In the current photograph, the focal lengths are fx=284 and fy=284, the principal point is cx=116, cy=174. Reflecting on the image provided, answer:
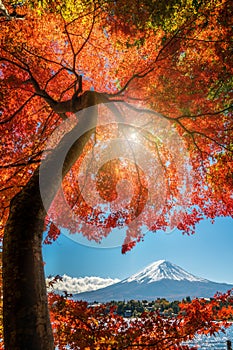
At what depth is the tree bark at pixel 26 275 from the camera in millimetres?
3135

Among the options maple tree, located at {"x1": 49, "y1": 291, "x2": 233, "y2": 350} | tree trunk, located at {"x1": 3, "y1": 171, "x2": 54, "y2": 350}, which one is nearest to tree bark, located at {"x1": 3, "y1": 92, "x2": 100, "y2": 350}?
tree trunk, located at {"x1": 3, "y1": 171, "x2": 54, "y2": 350}

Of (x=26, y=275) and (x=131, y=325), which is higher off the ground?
(x=26, y=275)

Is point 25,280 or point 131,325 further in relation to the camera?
point 131,325

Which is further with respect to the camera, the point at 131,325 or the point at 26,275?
the point at 131,325

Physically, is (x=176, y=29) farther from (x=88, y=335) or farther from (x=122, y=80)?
(x=88, y=335)

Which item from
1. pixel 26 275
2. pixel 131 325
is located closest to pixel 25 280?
pixel 26 275

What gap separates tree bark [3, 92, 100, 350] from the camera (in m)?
3.13

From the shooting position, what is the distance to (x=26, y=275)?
343cm

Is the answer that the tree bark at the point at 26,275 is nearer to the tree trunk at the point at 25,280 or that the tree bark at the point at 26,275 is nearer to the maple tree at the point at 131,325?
the tree trunk at the point at 25,280

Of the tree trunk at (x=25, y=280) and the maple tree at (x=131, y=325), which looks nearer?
the tree trunk at (x=25, y=280)

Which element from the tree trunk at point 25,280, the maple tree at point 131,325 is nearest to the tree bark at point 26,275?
the tree trunk at point 25,280

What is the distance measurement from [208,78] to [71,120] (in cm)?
434

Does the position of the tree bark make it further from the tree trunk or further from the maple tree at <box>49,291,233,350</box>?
the maple tree at <box>49,291,233,350</box>

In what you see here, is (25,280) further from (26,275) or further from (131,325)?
(131,325)
